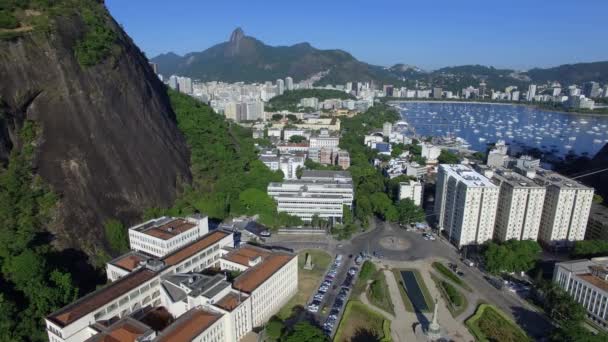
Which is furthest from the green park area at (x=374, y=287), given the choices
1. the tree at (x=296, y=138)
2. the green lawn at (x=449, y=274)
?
the tree at (x=296, y=138)

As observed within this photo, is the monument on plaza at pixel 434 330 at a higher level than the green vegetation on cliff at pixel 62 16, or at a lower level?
lower

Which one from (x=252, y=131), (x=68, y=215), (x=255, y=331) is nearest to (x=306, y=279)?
(x=255, y=331)

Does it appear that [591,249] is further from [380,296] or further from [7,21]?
[7,21]

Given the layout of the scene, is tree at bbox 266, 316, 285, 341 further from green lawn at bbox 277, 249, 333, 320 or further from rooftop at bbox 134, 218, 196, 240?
rooftop at bbox 134, 218, 196, 240

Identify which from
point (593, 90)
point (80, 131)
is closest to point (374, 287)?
point (80, 131)

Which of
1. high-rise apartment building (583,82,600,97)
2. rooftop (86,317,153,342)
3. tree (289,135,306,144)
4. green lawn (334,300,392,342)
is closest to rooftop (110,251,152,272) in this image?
rooftop (86,317,153,342)

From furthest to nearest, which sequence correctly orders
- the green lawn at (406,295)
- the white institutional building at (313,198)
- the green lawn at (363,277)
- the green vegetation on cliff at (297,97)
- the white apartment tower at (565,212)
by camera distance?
the green vegetation on cliff at (297,97) → the white institutional building at (313,198) → the white apartment tower at (565,212) → the green lawn at (363,277) → the green lawn at (406,295)

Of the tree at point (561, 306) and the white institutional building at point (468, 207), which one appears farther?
the white institutional building at point (468, 207)

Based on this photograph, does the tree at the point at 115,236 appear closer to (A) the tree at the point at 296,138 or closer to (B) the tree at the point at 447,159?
(A) the tree at the point at 296,138
